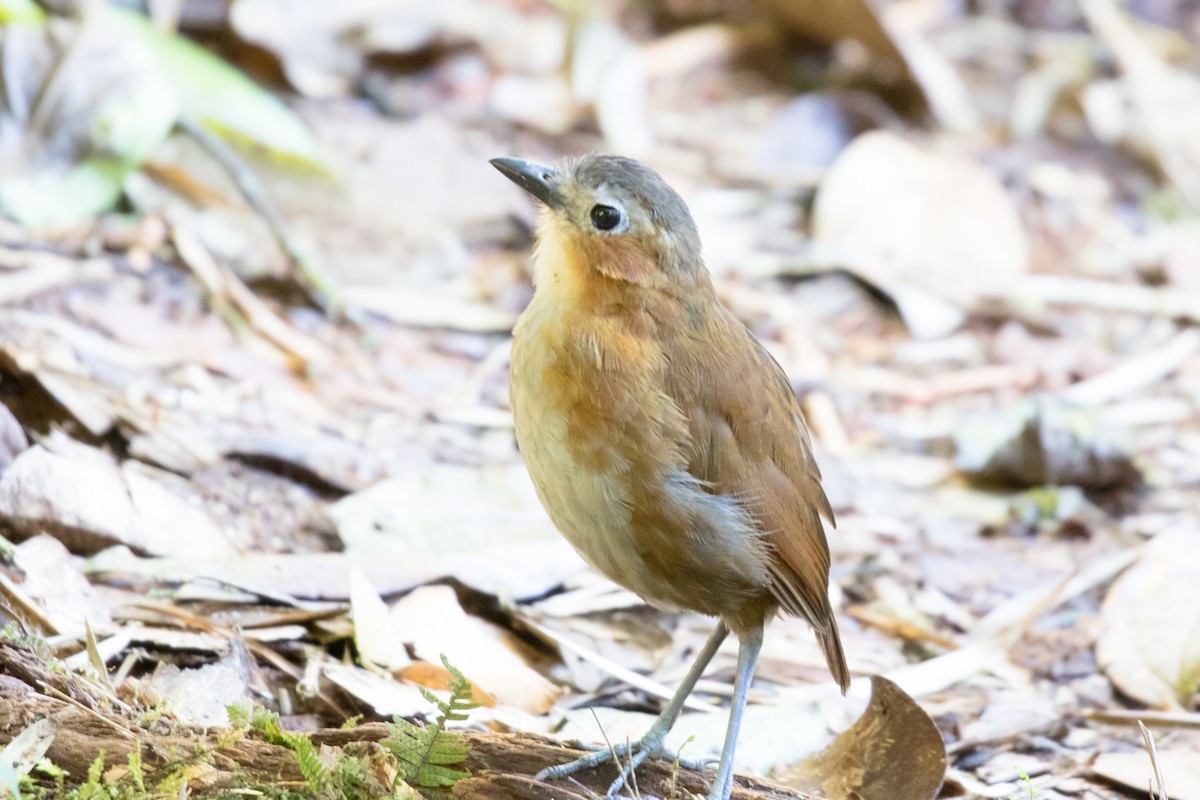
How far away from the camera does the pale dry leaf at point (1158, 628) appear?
3869 mm

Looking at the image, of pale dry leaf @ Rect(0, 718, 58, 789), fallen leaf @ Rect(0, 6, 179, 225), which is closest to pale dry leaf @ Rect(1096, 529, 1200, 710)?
pale dry leaf @ Rect(0, 718, 58, 789)

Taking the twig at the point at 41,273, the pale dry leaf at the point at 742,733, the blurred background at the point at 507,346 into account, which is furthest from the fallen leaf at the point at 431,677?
the twig at the point at 41,273

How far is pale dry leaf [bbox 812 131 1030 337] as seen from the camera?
21.9 feet

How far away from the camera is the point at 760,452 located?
3.19 metres

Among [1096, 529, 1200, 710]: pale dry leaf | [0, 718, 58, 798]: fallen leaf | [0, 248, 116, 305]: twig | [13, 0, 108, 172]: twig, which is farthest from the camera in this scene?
[13, 0, 108, 172]: twig

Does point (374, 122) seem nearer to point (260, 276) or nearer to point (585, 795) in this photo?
point (260, 276)

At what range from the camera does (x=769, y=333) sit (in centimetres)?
622

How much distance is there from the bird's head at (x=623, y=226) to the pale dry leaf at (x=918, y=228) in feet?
11.4

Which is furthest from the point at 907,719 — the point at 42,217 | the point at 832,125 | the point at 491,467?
the point at 832,125

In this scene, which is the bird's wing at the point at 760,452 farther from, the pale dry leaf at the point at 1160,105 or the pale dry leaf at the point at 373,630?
the pale dry leaf at the point at 1160,105

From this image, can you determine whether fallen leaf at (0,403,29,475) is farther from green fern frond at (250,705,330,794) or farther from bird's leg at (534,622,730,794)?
bird's leg at (534,622,730,794)

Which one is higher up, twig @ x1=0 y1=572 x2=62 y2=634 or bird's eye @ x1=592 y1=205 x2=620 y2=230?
bird's eye @ x1=592 y1=205 x2=620 y2=230

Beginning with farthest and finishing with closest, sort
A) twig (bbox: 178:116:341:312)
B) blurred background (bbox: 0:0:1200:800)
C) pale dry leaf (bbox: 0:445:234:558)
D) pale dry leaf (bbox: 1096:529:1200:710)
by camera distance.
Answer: twig (bbox: 178:116:341:312) < pale dry leaf (bbox: 1096:529:1200:710) < blurred background (bbox: 0:0:1200:800) < pale dry leaf (bbox: 0:445:234:558)

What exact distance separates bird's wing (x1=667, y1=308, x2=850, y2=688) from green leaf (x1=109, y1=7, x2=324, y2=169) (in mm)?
2944
